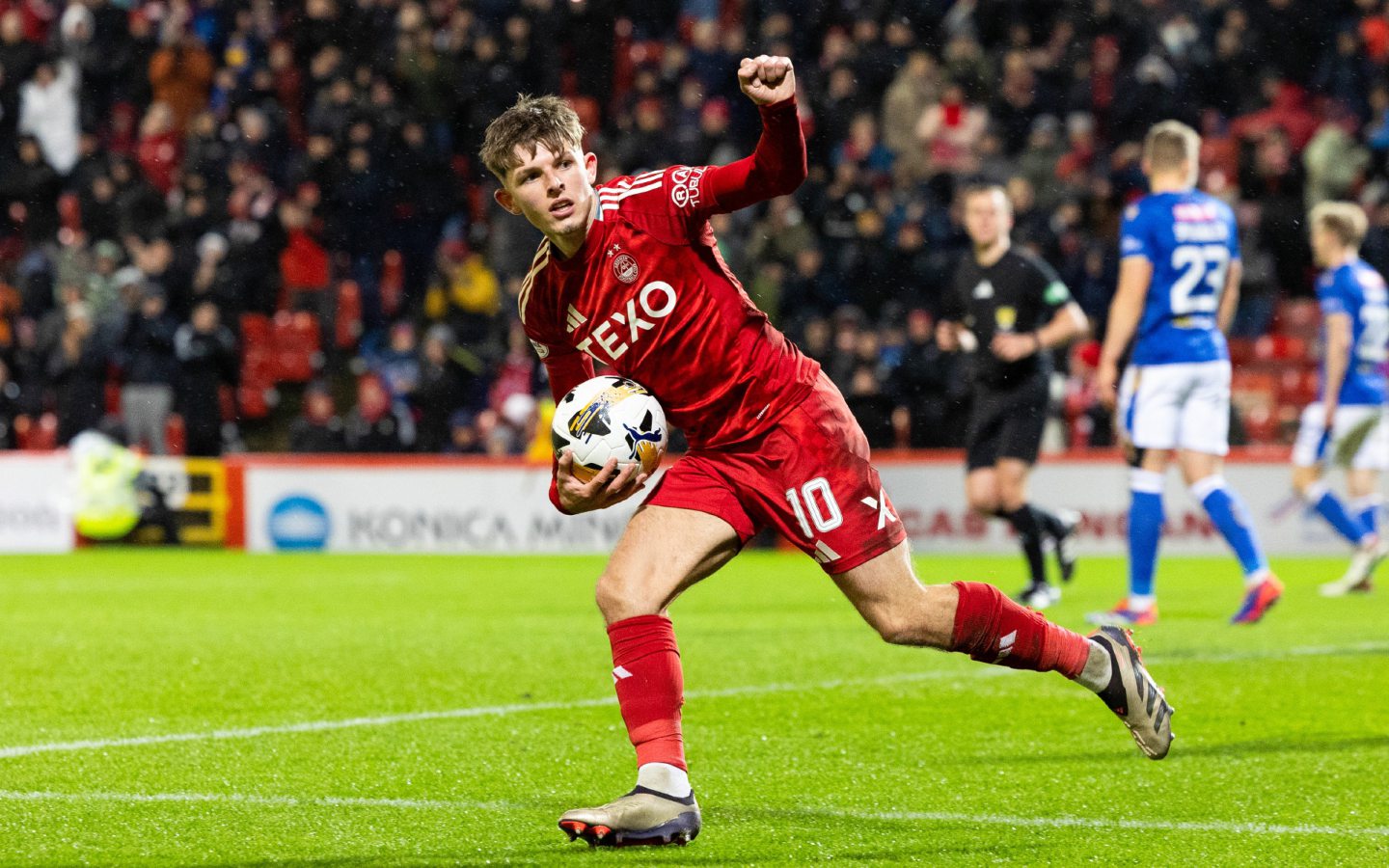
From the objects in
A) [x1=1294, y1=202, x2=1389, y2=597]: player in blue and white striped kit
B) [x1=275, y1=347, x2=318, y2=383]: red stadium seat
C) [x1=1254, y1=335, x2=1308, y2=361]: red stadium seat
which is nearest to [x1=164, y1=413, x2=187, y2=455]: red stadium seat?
[x1=275, y1=347, x2=318, y2=383]: red stadium seat

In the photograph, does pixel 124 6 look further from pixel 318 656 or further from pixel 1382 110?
pixel 318 656

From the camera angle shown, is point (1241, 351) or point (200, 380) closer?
point (1241, 351)

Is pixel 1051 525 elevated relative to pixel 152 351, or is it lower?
lower

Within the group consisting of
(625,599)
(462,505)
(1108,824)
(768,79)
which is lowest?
(462,505)

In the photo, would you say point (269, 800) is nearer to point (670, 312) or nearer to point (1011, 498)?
point (670, 312)

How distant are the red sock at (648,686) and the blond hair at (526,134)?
1121mm

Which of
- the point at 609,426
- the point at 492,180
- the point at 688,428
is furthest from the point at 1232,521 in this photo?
the point at 492,180

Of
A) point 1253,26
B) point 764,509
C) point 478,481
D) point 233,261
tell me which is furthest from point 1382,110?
point 764,509

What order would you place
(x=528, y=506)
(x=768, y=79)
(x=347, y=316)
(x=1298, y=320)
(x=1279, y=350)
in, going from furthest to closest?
(x=347, y=316) → (x=1298, y=320) → (x=1279, y=350) → (x=528, y=506) → (x=768, y=79)

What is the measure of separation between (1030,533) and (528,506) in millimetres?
7015

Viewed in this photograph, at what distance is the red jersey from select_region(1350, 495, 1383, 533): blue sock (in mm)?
8463

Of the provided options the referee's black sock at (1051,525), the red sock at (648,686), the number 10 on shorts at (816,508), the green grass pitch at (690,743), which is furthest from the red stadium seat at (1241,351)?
the red sock at (648,686)

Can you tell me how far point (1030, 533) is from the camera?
10.7 metres

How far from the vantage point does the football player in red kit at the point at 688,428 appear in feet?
14.9
